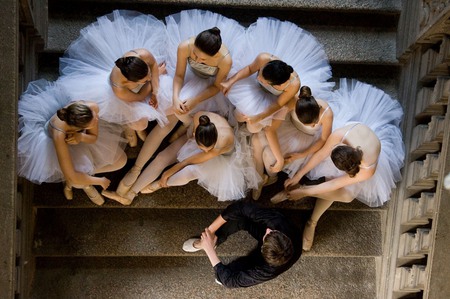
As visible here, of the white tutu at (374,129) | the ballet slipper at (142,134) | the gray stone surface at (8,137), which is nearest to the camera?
the gray stone surface at (8,137)

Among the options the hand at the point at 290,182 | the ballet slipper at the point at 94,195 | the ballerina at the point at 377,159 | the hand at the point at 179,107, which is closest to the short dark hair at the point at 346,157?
the ballerina at the point at 377,159

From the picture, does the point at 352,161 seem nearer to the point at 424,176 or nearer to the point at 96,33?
the point at 424,176

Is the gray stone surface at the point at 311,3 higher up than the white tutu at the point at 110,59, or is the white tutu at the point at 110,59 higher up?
the gray stone surface at the point at 311,3

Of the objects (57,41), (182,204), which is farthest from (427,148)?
(57,41)

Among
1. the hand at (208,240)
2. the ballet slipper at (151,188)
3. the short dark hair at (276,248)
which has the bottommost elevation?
the hand at (208,240)

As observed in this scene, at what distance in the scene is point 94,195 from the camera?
14.7 feet

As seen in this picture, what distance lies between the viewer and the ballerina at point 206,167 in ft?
13.5

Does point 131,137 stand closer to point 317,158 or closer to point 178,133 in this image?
point 178,133

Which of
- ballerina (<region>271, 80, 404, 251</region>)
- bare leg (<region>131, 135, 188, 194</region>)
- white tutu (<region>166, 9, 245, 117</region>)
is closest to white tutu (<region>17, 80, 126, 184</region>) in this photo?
bare leg (<region>131, 135, 188, 194</region>)

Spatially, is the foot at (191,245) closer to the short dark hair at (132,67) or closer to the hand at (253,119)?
the hand at (253,119)

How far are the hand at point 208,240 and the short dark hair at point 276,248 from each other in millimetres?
678

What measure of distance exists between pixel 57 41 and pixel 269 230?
203cm

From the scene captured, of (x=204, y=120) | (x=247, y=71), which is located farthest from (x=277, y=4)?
(x=204, y=120)

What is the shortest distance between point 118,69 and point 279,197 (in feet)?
5.11
